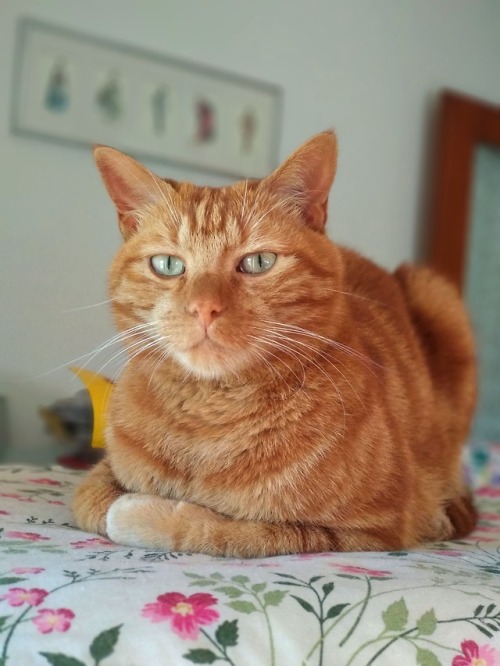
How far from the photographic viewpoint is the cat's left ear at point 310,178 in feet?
3.39

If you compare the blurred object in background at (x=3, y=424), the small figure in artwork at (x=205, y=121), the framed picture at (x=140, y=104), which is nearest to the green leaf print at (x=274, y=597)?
the blurred object in background at (x=3, y=424)

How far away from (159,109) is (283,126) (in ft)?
1.34

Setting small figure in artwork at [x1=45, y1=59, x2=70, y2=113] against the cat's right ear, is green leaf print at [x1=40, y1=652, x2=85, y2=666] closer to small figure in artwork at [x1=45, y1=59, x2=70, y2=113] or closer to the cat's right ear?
the cat's right ear

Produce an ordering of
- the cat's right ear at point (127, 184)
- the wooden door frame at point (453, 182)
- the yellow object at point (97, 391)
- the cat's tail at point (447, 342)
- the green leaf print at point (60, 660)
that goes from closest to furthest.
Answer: the green leaf print at point (60, 660) < the cat's right ear at point (127, 184) < the yellow object at point (97, 391) < the cat's tail at point (447, 342) < the wooden door frame at point (453, 182)

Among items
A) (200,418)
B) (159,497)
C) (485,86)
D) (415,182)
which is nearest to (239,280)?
(200,418)

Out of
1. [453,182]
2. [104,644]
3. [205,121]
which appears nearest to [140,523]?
[104,644]

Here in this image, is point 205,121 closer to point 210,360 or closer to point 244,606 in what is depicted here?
point 210,360

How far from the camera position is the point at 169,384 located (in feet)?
3.36

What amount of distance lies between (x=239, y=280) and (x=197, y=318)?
96 millimetres

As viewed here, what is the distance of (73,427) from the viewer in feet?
5.31

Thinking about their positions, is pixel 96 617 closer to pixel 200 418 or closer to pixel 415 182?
pixel 200 418

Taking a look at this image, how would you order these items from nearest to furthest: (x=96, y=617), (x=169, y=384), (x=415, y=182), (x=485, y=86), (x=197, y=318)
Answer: (x=96, y=617), (x=197, y=318), (x=169, y=384), (x=415, y=182), (x=485, y=86)

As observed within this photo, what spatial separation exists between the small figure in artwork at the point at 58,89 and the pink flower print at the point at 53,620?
1.58m

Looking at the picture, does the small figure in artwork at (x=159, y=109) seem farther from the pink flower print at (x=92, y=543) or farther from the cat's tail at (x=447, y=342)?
the pink flower print at (x=92, y=543)
